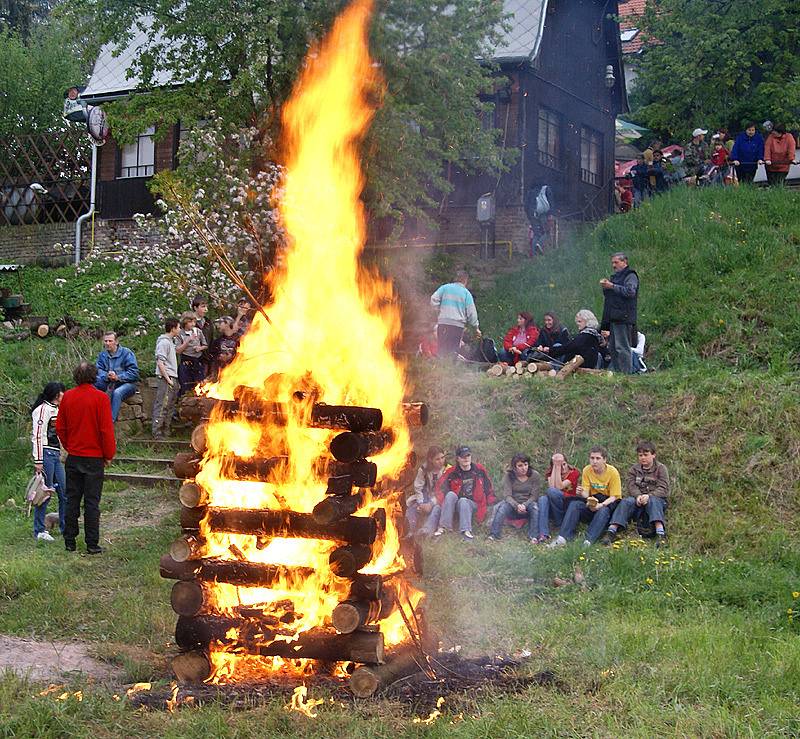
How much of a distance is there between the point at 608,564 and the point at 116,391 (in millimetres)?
8310

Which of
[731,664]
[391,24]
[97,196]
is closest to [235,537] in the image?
[731,664]

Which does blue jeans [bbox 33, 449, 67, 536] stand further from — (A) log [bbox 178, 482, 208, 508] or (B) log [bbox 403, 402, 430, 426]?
(B) log [bbox 403, 402, 430, 426]

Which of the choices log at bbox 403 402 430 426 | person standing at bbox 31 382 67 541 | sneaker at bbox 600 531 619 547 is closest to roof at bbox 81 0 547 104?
person standing at bbox 31 382 67 541

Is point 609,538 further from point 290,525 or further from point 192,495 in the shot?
point 192,495

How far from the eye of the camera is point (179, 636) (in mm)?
6801

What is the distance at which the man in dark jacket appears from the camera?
46.5 ft

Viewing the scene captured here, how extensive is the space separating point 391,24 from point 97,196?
41.9ft

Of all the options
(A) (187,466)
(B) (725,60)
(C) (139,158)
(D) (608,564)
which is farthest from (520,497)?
(C) (139,158)

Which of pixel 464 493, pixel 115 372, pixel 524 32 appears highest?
pixel 524 32

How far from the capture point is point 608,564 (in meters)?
10.0

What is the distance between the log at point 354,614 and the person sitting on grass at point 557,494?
17.3ft

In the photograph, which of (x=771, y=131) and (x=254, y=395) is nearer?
(x=254, y=395)

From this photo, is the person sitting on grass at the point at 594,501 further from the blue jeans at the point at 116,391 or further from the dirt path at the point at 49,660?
the blue jeans at the point at 116,391

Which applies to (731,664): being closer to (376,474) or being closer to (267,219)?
(376,474)
